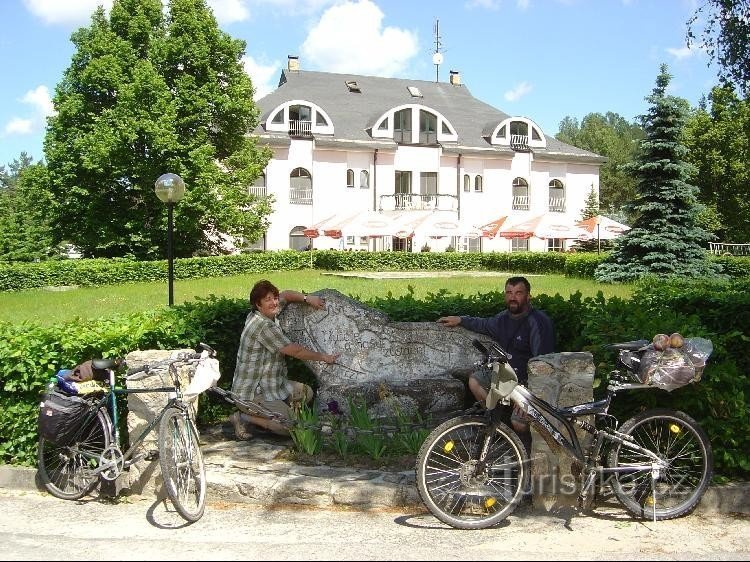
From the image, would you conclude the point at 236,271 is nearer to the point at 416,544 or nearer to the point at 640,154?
the point at 640,154

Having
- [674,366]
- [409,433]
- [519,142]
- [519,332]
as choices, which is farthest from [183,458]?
[519,142]

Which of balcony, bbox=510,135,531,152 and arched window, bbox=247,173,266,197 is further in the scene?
balcony, bbox=510,135,531,152

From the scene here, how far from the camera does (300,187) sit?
4744 centimetres

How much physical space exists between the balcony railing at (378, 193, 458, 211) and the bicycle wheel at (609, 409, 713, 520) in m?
42.9

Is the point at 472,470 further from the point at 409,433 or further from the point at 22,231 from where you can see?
the point at 22,231

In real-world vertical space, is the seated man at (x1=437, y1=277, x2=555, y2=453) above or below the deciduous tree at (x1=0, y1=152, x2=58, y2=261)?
below

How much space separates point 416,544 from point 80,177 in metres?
33.0

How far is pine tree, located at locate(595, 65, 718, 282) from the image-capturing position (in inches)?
1132

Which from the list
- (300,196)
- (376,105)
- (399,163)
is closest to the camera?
(300,196)

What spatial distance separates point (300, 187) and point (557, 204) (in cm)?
1860

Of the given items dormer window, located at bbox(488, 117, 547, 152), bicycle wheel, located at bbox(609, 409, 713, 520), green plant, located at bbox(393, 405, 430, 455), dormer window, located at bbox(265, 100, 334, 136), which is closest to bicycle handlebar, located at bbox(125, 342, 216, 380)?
green plant, located at bbox(393, 405, 430, 455)

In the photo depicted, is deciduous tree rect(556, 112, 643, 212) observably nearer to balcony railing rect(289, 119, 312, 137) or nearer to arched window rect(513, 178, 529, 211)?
arched window rect(513, 178, 529, 211)

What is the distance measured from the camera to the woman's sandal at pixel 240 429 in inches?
267

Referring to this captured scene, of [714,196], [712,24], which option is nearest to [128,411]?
[712,24]
